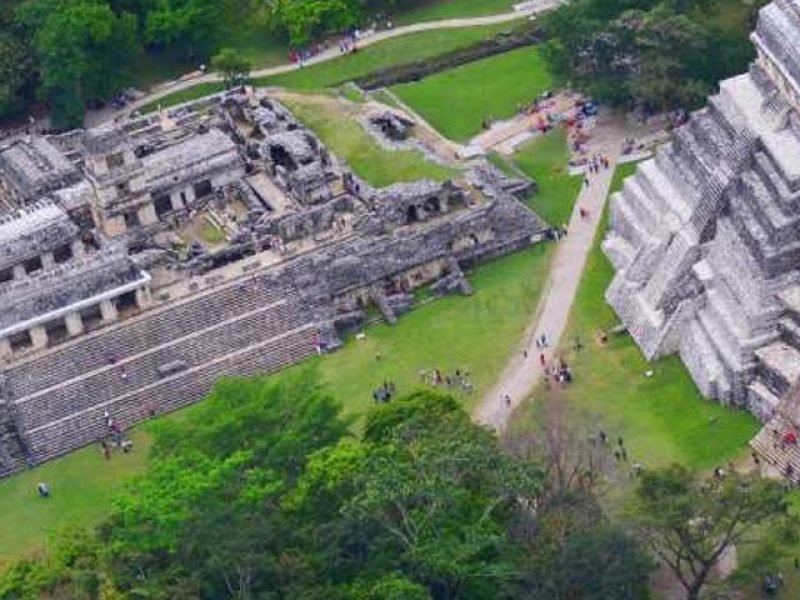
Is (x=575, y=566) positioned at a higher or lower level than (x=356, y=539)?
lower

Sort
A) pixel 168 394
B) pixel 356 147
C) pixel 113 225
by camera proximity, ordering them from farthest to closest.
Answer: pixel 356 147 < pixel 113 225 < pixel 168 394

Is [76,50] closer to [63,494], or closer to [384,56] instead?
[384,56]

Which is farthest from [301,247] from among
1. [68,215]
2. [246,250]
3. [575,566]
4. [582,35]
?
[575,566]

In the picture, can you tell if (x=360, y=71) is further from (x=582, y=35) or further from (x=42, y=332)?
(x=42, y=332)

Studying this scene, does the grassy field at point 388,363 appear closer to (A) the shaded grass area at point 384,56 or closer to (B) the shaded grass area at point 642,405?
(B) the shaded grass area at point 642,405

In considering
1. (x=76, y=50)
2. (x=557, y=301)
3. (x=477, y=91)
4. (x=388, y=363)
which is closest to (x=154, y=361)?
(x=388, y=363)
